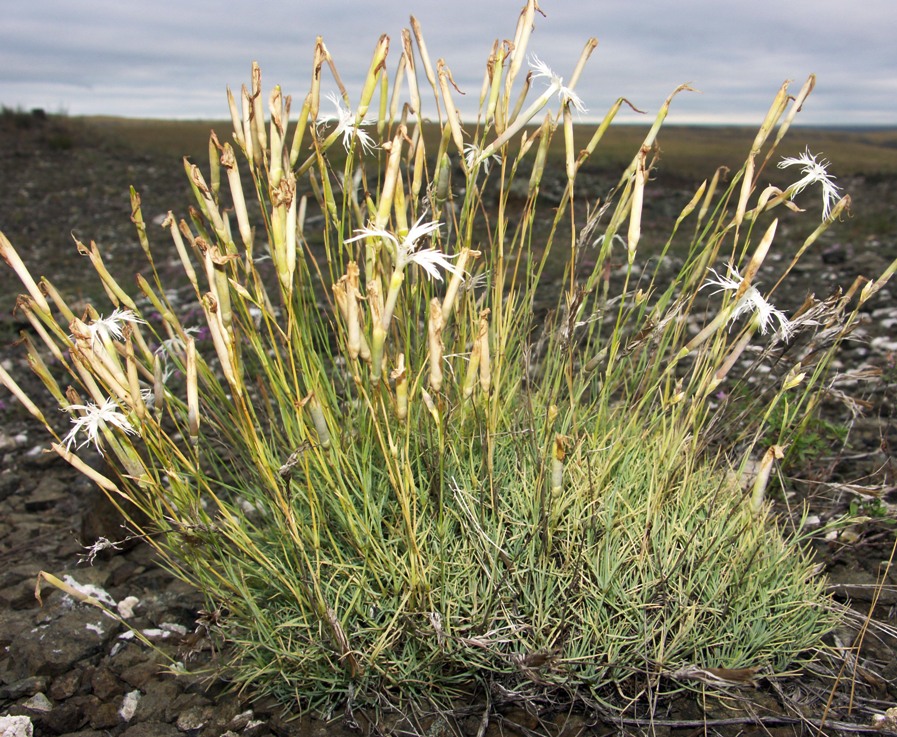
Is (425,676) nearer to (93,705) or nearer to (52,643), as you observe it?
(93,705)

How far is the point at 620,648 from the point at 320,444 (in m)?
0.90

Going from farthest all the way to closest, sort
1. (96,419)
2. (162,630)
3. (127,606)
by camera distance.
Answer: (127,606) < (162,630) < (96,419)

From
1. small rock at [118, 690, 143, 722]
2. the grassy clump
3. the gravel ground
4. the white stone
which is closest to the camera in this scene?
the grassy clump

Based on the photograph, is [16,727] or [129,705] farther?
[129,705]

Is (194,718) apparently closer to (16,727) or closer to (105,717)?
(105,717)

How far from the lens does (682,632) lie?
5.58ft

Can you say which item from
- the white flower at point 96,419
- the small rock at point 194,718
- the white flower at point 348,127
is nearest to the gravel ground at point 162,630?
the small rock at point 194,718

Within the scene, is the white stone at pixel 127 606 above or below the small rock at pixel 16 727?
below

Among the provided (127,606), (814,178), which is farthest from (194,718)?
(814,178)

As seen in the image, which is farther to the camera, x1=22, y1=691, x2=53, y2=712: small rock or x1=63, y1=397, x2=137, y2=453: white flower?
x1=22, y1=691, x2=53, y2=712: small rock

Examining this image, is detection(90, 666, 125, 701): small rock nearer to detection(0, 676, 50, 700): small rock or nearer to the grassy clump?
detection(0, 676, 50, 700): small rock

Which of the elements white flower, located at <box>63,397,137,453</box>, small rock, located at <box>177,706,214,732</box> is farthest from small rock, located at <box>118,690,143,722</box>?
→ white flower, located at <box>63,397,137,453</box>

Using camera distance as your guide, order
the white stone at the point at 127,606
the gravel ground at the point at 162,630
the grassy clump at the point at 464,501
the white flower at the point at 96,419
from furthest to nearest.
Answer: the white stone at the point at 127,606, the gravel ground at the point at 162,630, the grassy clump at the point at 464,501, the white flower at the point at 96,419

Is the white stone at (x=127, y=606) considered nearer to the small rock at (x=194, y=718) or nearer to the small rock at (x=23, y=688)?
the small rock at (x=23, y=688)
